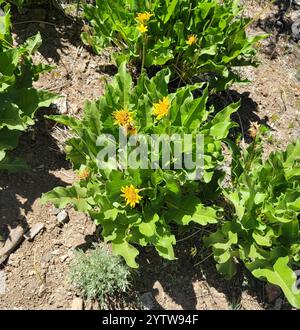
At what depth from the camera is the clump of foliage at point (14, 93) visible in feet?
10.4

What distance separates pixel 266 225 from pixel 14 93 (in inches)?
81.5

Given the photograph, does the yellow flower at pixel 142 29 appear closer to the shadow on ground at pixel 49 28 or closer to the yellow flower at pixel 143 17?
the yellow flower at pixel 143 17

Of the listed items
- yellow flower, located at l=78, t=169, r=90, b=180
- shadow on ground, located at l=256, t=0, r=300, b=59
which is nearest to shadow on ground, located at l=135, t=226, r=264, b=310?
yellow flower, located at l=78, t=169, r=90, b=180

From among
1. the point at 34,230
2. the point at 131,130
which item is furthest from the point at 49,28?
the point at 34,230

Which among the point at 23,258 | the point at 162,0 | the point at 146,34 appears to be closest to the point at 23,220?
the point at 23,258

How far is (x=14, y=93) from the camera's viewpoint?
333cm

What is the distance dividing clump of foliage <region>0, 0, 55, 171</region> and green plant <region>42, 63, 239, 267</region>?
11.8 inches

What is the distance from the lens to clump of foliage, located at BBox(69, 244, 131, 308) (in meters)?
3.11

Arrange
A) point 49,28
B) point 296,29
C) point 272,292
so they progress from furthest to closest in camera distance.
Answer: point 296,29
point 49,28
point 272,292

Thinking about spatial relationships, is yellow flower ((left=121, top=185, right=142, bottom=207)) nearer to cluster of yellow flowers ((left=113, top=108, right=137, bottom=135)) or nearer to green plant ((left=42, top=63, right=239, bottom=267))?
green plant ((left=42, top=63, right=239, bottom=267))

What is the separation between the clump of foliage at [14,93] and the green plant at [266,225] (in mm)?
1554

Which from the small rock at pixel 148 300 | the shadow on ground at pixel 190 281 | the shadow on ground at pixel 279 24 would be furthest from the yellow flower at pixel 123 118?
the shadow on ground at pixel 279 24

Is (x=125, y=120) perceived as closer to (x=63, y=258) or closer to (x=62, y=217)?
(x=62, y=217)
